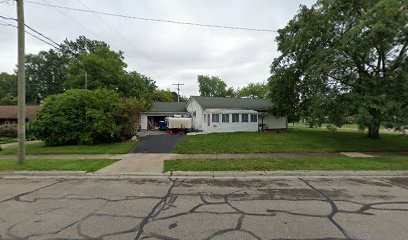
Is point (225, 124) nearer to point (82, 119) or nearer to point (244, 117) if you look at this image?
point (244, 117)

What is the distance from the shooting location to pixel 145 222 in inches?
165

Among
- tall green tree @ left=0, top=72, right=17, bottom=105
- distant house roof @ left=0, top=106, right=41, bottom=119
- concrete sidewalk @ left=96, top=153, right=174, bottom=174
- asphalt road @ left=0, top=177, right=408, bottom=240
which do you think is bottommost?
asphalt road @ left=0, top=177, right=408, bottom=240

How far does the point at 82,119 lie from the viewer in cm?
1672

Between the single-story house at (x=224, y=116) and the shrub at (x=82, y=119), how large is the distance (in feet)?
26.6

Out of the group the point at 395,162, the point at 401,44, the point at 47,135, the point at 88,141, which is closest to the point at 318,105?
the point at 395,162

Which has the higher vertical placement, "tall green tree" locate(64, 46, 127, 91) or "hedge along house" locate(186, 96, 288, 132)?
"tall green tree" locate(64, 46, 127, 91)

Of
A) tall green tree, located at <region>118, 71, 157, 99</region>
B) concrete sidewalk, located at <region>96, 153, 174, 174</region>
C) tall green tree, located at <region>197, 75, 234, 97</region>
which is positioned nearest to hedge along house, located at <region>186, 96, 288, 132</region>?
tall green tree, located at <region>118, 71, 157, 99</region>

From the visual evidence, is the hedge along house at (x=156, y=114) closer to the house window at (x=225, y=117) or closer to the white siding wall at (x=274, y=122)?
the house window at (x=225, y=117)

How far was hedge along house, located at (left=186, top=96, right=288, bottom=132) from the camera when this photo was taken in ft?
76.5

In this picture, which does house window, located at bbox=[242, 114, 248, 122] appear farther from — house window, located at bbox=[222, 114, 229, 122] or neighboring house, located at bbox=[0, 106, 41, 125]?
neighboring house, located at bbox=[0, 106, 41, 125]

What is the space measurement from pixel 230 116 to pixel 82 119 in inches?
543

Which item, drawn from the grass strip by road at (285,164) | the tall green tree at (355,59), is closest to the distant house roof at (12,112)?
the grass strip by road at (285,164)

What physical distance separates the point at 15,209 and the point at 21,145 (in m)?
6.16

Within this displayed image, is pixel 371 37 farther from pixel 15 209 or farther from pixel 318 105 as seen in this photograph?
pixel 15 209
